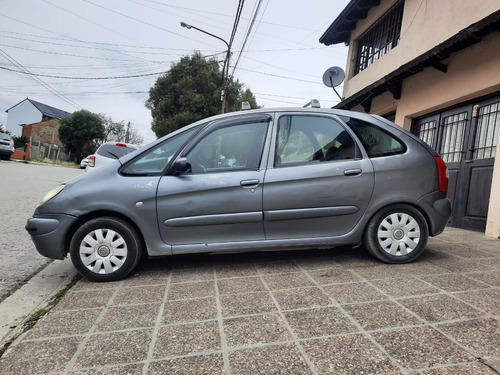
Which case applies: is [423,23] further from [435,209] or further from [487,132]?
[435,209]

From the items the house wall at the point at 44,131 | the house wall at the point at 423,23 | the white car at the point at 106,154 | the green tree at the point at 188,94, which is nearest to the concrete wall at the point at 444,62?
the house wall at the point at 423,23

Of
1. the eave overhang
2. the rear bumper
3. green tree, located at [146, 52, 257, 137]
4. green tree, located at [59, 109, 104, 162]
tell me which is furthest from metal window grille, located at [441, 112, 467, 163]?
green tree, located at [59, 109, 104, 162]

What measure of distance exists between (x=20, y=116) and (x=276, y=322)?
220 feet

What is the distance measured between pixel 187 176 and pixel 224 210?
0.48 metres

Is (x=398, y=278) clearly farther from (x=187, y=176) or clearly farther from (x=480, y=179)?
(x=480, y=179)

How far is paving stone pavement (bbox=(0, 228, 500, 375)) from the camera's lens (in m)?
1.75

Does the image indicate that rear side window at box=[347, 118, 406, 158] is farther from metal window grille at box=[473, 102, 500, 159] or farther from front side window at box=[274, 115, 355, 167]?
metal window grille at box=[473, 102, 500, 159]

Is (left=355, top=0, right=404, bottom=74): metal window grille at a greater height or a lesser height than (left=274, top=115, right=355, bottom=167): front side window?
greater

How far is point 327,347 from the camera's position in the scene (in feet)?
6.12

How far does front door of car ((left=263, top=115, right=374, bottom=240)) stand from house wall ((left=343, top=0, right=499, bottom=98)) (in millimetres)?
4427

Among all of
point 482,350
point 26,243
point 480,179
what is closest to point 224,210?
point 482,350

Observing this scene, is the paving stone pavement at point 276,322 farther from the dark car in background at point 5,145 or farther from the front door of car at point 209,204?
the dark car in background at point 5,145

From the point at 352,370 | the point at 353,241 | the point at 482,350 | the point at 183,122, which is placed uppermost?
the point at 183,122

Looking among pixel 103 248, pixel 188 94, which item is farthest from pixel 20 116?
pixel 103 248
